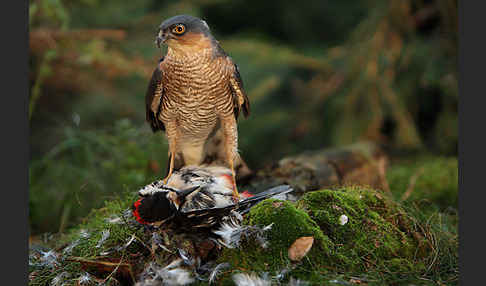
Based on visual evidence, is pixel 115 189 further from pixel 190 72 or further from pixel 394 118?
pixel 394 118

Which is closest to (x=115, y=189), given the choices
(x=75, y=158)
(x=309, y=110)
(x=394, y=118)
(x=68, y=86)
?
(x=75, y=158)

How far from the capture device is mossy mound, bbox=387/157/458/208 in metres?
3.76

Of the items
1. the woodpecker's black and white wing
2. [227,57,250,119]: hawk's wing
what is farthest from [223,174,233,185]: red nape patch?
the woodpecker's black and white wing

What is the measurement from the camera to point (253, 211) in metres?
2.18

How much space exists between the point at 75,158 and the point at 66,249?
1.78m

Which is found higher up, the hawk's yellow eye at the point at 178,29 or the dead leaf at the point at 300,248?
the hawk's yellow eye at the point at 178,29

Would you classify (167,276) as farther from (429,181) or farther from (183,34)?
(429,181)

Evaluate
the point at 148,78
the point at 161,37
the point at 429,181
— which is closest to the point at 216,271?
the point at 161,37

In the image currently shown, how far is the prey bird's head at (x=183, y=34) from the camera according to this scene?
7.36 ft

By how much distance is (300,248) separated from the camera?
1912 mm

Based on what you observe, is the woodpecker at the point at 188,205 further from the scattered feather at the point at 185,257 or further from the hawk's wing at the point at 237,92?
the hawk's wing at the point at 237,92

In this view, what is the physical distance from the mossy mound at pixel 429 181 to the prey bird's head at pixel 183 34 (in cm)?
234

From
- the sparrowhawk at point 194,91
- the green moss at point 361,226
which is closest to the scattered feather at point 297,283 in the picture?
the green moss at point 361,226

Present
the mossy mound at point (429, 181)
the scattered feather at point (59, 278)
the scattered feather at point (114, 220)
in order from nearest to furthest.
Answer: the scattered feather at point (59, 278), the scattered feather at point (114, 220), the mossy mound at point (429, 181)
